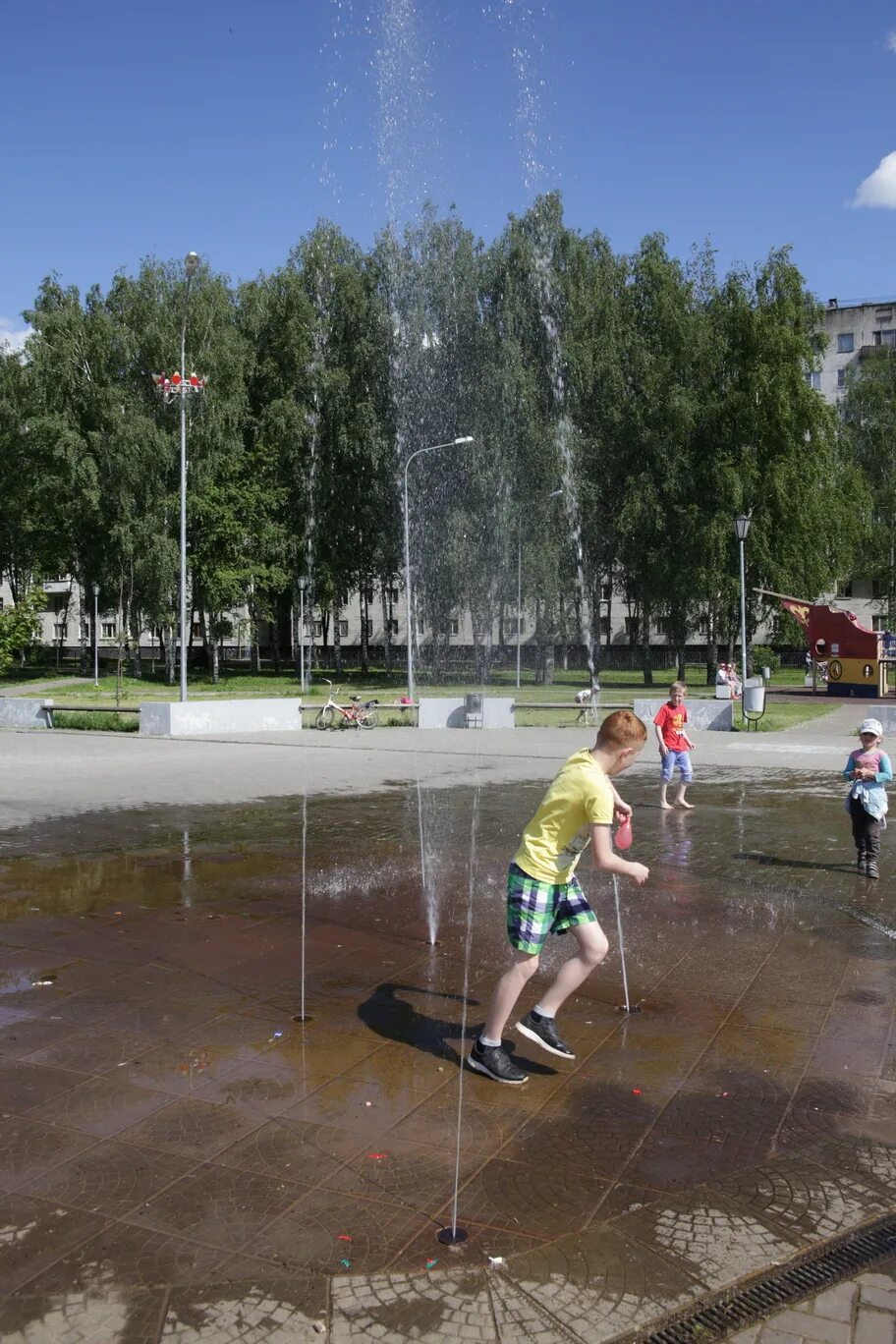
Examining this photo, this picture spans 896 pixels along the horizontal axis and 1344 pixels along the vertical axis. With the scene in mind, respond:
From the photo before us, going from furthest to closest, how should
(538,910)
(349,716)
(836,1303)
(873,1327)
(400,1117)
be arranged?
1. (349,716)
2. (538,910)
3. (400,1117)
4. (836,1303)
5. (873,1327)

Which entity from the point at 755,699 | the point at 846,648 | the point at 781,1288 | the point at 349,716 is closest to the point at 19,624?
the point at 349,716

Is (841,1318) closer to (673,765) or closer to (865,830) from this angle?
(865,830)

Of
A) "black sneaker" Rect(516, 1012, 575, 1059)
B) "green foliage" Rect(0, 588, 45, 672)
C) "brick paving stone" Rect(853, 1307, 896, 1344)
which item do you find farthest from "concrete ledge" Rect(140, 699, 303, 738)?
"brick paving stone" Rect(853, 1307, 896, 1344)

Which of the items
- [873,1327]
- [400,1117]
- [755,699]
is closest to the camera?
[873,1327]

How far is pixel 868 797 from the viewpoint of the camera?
859 centimetres

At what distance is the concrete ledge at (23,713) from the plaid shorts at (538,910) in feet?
73.1

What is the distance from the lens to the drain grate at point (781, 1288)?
116 inches

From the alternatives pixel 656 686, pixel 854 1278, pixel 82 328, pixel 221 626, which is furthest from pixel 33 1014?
pixel 221 626

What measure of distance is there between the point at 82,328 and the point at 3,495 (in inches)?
418

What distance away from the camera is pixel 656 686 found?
144ft

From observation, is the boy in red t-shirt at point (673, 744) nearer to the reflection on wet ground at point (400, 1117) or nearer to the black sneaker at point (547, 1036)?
the reflection on wet ground at point (400, 1117)

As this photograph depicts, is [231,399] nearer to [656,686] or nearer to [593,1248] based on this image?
[656,686]

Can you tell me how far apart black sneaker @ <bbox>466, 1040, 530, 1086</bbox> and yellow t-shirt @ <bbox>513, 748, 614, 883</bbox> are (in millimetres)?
807

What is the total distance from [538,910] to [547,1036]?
75 cm
